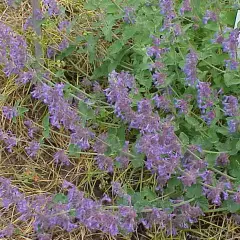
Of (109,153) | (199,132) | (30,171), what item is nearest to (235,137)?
(199,132)

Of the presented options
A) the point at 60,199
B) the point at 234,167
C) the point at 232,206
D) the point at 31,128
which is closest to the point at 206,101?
the point at 234,167

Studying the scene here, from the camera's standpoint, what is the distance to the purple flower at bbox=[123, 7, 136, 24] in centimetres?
240

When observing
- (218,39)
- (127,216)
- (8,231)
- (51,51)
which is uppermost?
(218,39)

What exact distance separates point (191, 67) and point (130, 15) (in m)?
0.54

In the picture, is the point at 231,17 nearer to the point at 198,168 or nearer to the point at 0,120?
the point at 198,168

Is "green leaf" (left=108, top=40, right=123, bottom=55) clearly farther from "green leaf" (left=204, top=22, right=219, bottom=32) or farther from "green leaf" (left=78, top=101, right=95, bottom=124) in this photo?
"green leaf" (left=204, top=22, right=219, bottom=32)

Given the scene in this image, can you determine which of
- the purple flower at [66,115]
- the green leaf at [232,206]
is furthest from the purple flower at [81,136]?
the green leaf at [232,206]

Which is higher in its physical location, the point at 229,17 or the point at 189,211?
the point at 229,17

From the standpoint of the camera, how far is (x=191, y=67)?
202 centimetres

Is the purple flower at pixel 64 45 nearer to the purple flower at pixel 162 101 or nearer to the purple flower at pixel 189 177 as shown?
the purple flower at pixel 162 101

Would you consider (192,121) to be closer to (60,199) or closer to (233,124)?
(233,124)

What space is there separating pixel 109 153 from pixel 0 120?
885 millimetres

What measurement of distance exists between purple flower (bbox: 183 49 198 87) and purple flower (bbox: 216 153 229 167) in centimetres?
31

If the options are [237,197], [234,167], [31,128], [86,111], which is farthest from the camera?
[31,128]
